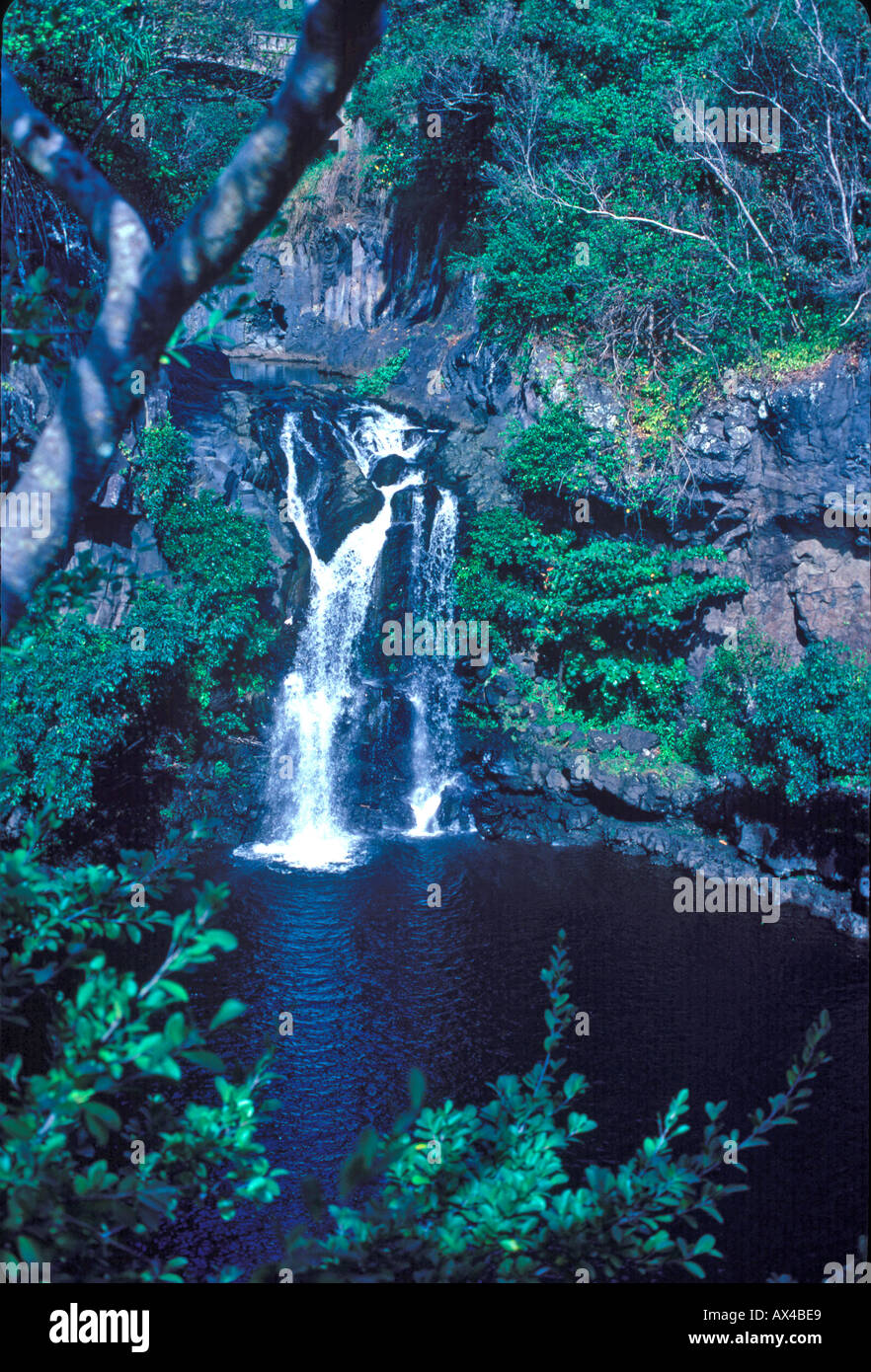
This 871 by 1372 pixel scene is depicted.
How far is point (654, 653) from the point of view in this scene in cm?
1700

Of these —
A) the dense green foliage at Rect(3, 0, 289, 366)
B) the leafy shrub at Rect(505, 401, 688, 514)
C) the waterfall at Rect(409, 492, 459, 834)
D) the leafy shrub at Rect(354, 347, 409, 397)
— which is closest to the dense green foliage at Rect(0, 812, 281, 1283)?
the dense green foliage at Rect(3, 0, 289, 366)

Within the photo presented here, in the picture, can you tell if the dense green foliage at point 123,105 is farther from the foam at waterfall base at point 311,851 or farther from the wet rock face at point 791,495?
the wet rock face at point 791,495

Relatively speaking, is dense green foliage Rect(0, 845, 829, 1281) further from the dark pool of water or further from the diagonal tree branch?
the dark pool of water

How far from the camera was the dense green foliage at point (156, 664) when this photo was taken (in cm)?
1299

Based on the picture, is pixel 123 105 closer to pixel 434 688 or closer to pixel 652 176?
pixel 652 176

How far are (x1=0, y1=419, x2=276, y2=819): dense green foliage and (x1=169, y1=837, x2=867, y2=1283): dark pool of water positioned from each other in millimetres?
2449

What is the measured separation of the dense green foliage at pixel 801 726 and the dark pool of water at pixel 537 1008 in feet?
6.14

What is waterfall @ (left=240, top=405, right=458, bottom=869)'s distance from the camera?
16.5m

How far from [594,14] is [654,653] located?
12.3 meters

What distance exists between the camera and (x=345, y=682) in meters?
17.1

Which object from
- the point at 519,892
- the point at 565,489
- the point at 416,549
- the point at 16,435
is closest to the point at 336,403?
the point at 416,549

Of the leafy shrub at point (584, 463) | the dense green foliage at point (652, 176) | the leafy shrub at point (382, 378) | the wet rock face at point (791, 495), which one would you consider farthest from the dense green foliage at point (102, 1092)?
the leafy shrub at point (382, 378)

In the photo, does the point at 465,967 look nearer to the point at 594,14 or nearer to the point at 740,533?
the point at 740,533

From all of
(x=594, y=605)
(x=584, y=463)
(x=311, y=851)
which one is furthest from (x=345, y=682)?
(x=584, y=463)
